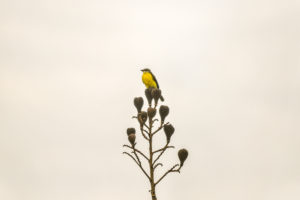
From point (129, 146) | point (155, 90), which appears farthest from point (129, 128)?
point (155, 90)

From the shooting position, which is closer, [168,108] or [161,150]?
[161,150]

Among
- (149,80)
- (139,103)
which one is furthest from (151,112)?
(149,80)

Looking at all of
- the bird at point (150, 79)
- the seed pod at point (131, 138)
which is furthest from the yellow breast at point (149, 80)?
the seed pod at point (131, 138)

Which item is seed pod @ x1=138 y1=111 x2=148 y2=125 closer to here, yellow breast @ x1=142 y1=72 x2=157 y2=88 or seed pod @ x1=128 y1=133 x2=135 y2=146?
seed pod @ x1=128 y1=133 x2=135 y2=146

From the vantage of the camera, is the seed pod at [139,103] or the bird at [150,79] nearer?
the seed pod at [139,103]

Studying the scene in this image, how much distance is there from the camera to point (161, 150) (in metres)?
7.89

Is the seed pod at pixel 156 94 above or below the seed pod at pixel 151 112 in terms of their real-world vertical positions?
above

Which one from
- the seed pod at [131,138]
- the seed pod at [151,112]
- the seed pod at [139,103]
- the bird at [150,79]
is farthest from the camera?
the bird at [150,79]

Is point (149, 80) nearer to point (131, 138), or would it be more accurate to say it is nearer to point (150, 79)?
point (150, 79)

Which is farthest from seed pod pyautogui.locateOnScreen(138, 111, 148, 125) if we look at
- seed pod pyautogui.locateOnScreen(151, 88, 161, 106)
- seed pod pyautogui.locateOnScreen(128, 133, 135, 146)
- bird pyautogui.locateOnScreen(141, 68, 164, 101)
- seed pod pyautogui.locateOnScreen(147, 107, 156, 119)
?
bird pyautogui.locateOnScreen(141, 68, 164, 101)

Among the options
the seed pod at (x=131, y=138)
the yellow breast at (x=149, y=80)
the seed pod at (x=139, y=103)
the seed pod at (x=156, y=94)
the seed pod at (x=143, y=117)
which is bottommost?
the seed pod at (x=131, y=138)

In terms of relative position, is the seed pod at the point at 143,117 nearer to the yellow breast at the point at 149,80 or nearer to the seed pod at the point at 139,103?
the seed pod at the point at 139,103

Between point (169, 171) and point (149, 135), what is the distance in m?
0.85

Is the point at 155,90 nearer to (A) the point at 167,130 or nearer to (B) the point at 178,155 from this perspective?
(A) the point at 167,130
